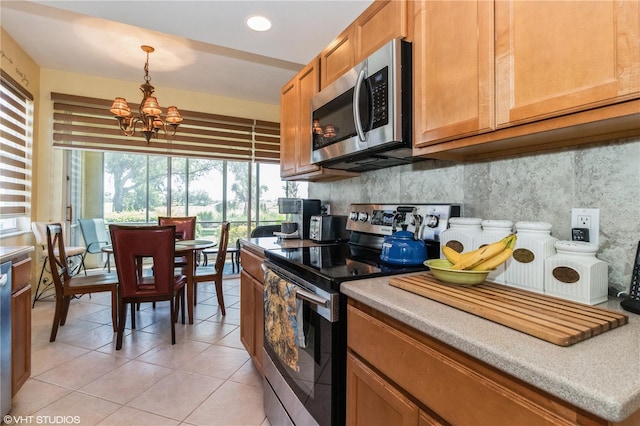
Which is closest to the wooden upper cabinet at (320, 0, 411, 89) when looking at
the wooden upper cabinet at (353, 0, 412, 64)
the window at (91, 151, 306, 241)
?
the wooden upper cabinet at (353, 0, 412, 64)

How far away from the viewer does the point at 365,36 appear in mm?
1568

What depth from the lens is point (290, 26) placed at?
196 centimetres

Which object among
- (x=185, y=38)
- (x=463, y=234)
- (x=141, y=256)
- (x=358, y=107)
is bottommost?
(x=141, y=256)

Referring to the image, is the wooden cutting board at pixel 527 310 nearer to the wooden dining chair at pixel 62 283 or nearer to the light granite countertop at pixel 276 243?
the light granite countertop at pixel 276 243

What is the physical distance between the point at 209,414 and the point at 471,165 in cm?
185

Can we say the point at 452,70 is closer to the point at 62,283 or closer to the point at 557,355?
the point at 557,355

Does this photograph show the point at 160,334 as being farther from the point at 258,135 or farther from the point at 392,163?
the point at 258,135

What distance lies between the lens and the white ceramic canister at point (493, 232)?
1.12 metres

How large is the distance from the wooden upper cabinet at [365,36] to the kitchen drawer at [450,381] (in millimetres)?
1216

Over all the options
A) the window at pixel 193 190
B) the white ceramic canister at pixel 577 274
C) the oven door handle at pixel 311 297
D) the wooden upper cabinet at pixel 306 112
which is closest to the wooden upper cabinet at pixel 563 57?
the white ceramic canister at pixel 577 274

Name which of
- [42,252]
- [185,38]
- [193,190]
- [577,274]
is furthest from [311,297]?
[193,190]

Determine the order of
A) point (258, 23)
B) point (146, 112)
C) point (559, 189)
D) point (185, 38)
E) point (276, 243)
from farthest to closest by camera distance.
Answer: point (146, 112)
point (185, 38)
point (276, 243)
point (258, 23)
point (559, 189)

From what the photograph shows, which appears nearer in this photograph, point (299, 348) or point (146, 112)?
point (299, 348)

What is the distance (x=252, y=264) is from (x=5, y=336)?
1.20 meters
